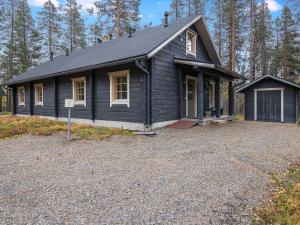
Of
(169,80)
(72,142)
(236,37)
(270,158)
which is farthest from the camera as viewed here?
(236,37)

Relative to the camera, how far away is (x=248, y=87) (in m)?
14.1

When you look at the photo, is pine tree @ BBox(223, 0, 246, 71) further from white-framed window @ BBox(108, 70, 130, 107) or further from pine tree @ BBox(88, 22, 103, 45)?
pine tree @ BBox(88, 22, 103, 45)

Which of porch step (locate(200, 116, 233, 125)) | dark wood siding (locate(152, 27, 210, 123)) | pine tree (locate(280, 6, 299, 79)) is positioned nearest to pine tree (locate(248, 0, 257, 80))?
pine tree (locate(280, 6, 299, 79))

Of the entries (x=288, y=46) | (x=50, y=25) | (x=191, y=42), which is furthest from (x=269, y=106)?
(x=50, y=25)

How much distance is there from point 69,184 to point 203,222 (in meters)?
1.99

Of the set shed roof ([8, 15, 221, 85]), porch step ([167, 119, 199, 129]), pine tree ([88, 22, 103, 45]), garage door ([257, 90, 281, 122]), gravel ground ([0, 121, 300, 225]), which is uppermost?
pine tree ([88, 22, 103, 45])

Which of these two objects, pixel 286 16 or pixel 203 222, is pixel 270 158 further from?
pixel 286 16

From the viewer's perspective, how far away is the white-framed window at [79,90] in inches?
448

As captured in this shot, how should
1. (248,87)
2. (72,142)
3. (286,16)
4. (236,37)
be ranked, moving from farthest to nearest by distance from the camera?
(286,16), (236,37), (248,87), (72,142)

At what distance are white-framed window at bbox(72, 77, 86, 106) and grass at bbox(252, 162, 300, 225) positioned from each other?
9281 mm

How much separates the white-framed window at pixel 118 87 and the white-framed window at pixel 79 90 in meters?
1.95

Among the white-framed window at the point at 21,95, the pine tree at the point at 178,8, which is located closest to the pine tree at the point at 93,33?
the pine tree at the point at 178,8

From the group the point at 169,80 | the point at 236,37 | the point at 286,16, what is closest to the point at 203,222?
the point at 169,80

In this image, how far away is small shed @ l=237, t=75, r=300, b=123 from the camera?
41.7 ft
